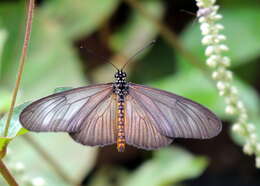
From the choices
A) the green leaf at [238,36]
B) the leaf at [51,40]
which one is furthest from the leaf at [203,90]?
the leaf at [51,40]

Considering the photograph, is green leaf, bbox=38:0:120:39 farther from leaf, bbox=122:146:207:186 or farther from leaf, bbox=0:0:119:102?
leaf, bbox=122:146:207:186

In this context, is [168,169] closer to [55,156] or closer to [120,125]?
[55,156]

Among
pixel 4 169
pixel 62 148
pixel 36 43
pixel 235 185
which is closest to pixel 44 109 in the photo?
pixel 4 169

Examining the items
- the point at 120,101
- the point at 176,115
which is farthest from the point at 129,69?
the point at 176,115

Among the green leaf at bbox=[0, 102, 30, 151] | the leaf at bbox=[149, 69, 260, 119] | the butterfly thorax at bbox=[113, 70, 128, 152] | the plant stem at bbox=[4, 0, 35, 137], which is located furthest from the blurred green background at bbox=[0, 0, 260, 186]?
the plant stem at bbox=[4, 0, 35, 137]

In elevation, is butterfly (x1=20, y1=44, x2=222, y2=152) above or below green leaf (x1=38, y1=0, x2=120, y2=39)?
below

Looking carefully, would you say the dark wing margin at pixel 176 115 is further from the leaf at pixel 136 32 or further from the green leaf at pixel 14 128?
the leaf at pixel 136 32

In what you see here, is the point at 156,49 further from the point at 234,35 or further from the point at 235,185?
the point at 235,185
